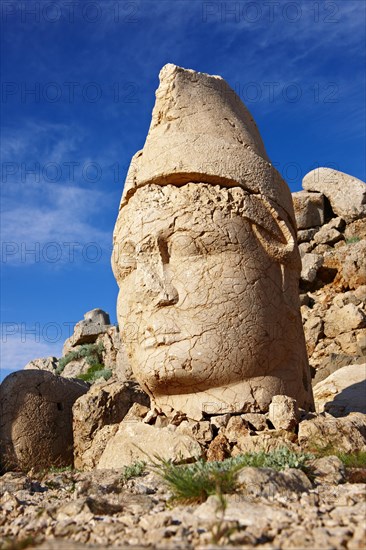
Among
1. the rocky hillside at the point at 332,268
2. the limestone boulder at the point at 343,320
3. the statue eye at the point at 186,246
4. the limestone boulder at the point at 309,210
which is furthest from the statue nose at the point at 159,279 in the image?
the limestone boulder at the point at 309,210

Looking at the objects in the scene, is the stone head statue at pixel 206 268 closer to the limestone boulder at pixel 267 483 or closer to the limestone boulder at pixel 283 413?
the limestone boulder at pixel 283 413

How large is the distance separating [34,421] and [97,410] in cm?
85

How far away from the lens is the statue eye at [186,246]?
5.41m

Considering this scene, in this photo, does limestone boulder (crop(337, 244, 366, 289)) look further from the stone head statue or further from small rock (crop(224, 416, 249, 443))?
small rock (crop(224, 416, 249, 443))

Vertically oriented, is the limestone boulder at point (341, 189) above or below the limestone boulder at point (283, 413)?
above

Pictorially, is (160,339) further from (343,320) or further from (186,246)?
(343,320)

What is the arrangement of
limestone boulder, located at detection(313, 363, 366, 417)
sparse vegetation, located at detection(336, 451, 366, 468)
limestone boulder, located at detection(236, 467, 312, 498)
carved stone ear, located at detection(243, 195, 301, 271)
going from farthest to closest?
limestone boulder, located at detection(313, 363, 366, 417), carved stone ear, located at detection(243, 195, 301, 271), sparse vegetation, located at detection(336, 451, 366, 468), limestone boulder, located at detection(236, 467, 312, 498)

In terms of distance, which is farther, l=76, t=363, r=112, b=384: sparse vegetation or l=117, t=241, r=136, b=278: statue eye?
l=76, t=363, r=112, b=384: sparse vegetation

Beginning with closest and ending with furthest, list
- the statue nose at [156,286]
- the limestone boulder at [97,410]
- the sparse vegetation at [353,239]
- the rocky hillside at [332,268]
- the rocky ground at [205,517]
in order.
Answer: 1. the rocky ground at [205,517]
2. the statue nose at [156,286]
3. the limestone boulder at [97,410]
4. the rocky hillside at [332,268]
5. the sparse vegetation at [353,239]

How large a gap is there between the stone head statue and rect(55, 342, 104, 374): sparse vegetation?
1215 cm

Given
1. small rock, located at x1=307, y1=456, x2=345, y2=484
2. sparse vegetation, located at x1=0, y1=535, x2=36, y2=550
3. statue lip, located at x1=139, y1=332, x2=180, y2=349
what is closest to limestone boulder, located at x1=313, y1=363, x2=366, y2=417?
statue lip, located at x1=139, y1=332, x2=180, y2=349

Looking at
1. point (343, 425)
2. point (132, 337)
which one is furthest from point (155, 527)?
point (132, 337)

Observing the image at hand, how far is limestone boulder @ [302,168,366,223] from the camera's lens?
17141 mm

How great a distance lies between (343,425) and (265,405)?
692 millimetres
